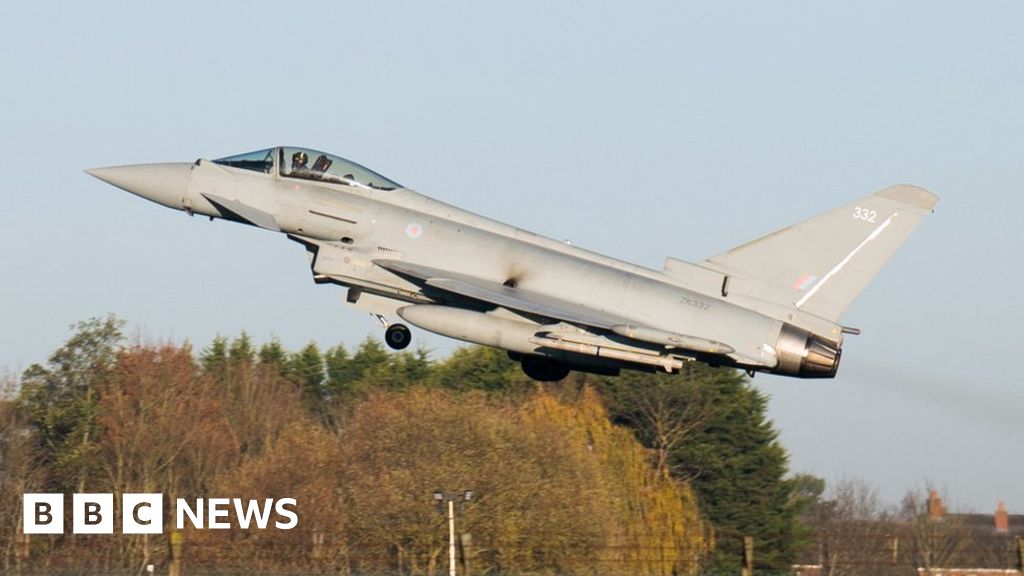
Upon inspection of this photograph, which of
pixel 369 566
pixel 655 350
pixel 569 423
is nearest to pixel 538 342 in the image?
pixel 655 350

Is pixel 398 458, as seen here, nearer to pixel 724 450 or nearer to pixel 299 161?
pixel 299 161

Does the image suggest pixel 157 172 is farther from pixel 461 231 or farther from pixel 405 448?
pixel 405 448

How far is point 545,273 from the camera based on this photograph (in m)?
23.8

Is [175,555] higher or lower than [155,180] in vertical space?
lower

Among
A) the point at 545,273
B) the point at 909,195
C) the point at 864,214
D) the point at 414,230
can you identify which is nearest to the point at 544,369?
the point at 545,273

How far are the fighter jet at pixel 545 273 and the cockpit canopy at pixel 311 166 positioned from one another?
0.02 meters

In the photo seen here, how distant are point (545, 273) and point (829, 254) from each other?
175 inches

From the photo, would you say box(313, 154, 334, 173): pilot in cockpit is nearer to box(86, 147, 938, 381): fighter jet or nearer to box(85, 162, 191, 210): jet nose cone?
box(86, 147, 938, 381): fighter jet

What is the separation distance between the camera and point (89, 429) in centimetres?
5391

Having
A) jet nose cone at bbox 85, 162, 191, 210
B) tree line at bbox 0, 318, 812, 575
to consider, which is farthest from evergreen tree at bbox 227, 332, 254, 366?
jet nose cone at bbox 85, 162, 191, 210

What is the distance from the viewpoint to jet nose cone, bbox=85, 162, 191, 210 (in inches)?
971

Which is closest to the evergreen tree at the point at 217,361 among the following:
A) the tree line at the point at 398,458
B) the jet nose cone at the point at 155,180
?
the tree line at the point at 398,458

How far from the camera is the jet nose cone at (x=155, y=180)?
971 inches

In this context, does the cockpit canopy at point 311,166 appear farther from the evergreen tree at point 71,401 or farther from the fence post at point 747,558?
the evergreen tree at point 71,401
